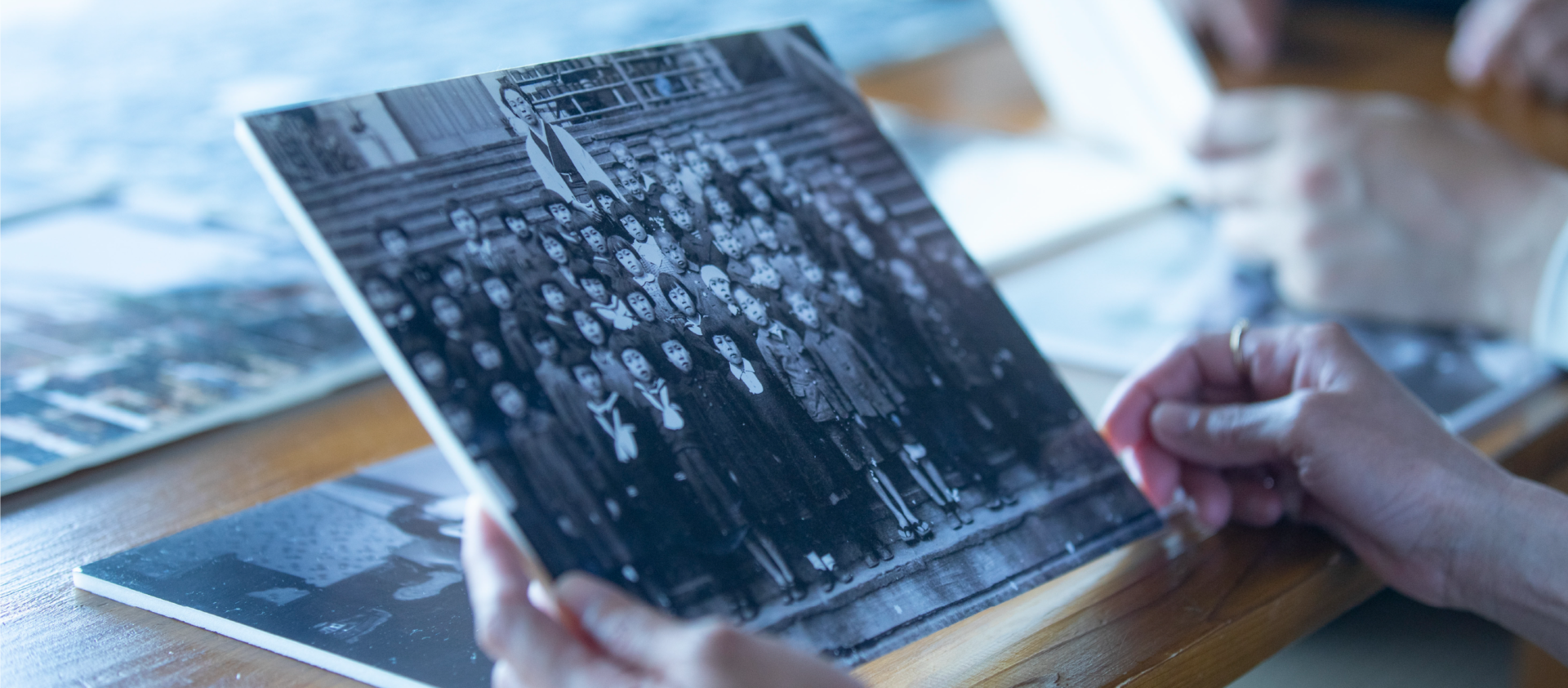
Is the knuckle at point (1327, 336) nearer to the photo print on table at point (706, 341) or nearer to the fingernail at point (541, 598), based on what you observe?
the photo print on table at point (706, 341)

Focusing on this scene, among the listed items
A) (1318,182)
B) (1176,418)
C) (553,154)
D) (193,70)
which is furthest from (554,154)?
(193,70)

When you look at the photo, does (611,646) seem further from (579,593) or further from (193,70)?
(193,70)

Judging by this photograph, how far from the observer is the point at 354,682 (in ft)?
1.53

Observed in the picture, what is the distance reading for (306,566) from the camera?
1.77 ft

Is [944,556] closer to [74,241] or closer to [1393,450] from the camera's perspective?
[1393,450]

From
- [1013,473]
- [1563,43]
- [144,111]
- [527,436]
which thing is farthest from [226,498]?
[1563,43]

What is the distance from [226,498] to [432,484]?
11 cm

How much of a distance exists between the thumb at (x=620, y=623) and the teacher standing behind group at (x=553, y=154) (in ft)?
0.55

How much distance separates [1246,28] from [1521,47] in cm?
33

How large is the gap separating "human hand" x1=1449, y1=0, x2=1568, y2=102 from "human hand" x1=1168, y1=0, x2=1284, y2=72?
24cm

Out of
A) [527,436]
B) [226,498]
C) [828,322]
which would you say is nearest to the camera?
[527,436]

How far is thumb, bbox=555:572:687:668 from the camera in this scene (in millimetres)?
372

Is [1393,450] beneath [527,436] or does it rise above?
beneath

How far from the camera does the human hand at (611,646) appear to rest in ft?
1.19
